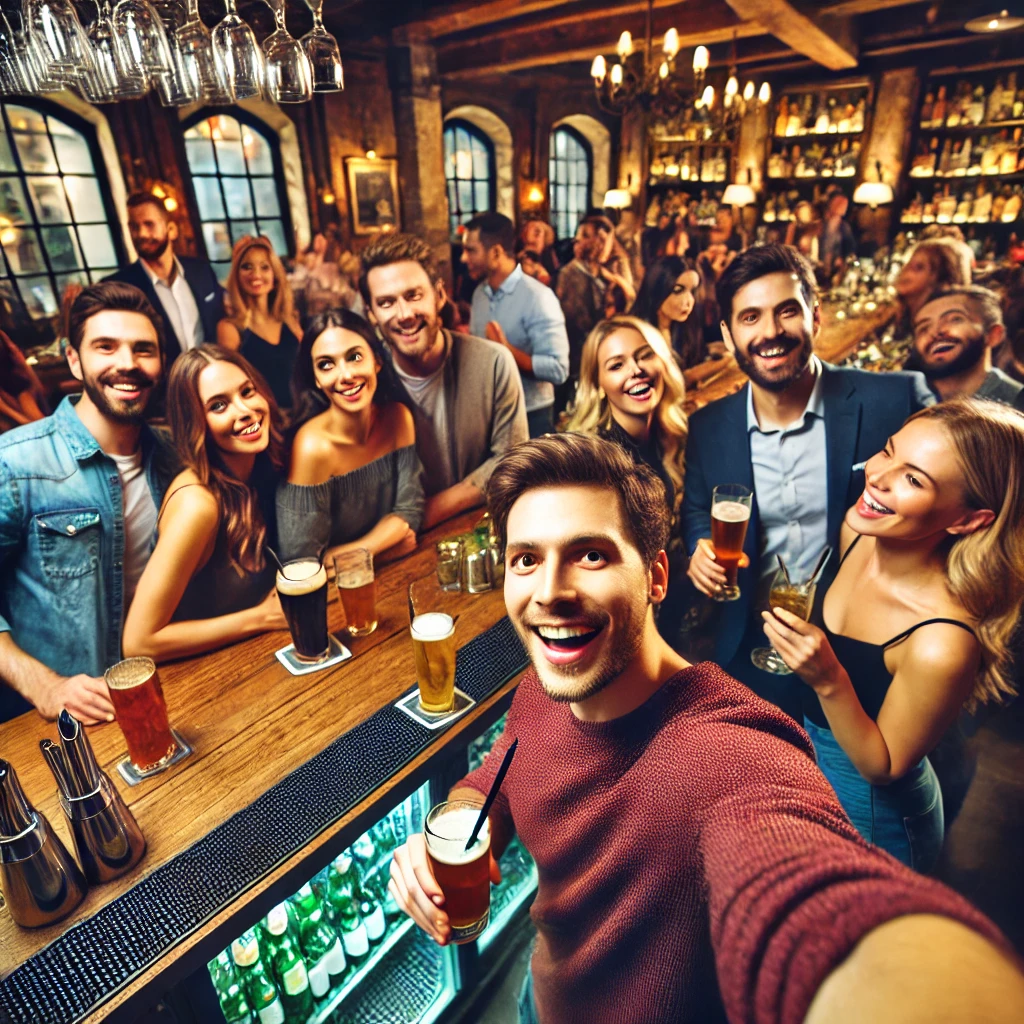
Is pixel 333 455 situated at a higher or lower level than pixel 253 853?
higher

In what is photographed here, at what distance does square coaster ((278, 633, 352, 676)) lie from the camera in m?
2.24

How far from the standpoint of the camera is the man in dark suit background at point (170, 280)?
79.4 inches

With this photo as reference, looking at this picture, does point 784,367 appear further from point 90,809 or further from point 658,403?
point 90,809

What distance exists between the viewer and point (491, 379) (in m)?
3.22

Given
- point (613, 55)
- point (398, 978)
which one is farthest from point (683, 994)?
point (613, 55)

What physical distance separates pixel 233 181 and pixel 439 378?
1.14 meters

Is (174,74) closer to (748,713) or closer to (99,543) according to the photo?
(99,543)

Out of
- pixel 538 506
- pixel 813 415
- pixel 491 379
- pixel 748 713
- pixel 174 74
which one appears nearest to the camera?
pixel 748 713

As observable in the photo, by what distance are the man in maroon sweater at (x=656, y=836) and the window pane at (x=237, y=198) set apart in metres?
1.46

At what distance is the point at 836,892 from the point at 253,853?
1389 millimetres

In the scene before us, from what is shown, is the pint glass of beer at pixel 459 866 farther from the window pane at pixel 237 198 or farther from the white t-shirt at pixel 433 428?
the window pane at pixel 237 198

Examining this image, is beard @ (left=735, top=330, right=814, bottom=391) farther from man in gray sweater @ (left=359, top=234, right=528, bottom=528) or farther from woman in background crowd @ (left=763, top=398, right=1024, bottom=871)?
man in gray sweater @ (left=359, top=234, right=528, bottom=528)

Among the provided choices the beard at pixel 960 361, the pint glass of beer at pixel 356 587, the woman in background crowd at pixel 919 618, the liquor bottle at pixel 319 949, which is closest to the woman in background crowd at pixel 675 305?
the beard at pixel 960 361

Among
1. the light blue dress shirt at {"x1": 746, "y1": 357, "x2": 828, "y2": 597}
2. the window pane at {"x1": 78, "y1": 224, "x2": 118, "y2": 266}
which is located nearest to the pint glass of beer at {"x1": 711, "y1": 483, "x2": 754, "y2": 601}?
the light blue dress shirt at {"x1": 746, "y1": 357, "x2": 828, "y2": 597}
